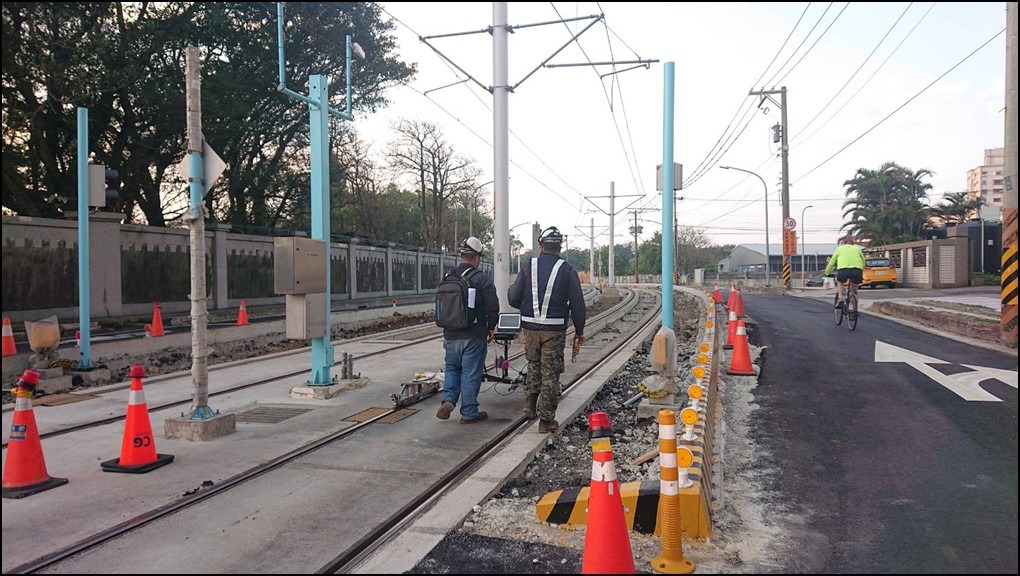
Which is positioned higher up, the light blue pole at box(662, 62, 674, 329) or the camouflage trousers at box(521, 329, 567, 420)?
the light blue pole at box(662, 62, 674, 329)

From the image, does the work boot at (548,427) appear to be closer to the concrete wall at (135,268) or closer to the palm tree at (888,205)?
the concrete wall at (135,268)

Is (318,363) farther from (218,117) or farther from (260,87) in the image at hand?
(260,87)

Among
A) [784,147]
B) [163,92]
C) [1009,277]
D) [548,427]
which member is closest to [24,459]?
[548,427]

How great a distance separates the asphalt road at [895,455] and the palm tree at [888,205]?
39215 mm

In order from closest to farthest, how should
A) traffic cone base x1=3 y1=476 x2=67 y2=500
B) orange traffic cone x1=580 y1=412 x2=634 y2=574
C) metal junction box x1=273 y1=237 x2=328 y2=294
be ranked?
orange traffic cone x1=580 y1=412 x2=634 y2=574
traffic cone base x1=3 y1=476 x2=67 y2=500
metal junction box x1=273 y1=237 x2=328 y2=294

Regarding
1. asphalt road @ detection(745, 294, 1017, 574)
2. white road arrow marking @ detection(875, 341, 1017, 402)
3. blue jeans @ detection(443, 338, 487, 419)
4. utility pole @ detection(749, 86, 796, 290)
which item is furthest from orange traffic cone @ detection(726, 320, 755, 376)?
Result: utility pole @ detection(749, 86, 796, 290)

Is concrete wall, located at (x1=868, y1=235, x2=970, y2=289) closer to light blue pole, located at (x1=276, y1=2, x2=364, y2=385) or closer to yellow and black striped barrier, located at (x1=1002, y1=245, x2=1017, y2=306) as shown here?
light blue pole, located at (x1=276, y1=2, x2=364, y2=385)

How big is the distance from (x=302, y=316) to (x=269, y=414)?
1.20 metres

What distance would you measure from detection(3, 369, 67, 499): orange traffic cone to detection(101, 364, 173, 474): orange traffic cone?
43 centimetres

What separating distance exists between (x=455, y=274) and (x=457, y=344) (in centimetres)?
73

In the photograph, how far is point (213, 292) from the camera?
24.2 meters

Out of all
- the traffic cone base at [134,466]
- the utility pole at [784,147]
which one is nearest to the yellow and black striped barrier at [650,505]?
the traffic cone base at [134,466]

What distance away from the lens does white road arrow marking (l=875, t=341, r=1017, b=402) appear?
696cm

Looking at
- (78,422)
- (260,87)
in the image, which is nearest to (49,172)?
(260,87)
